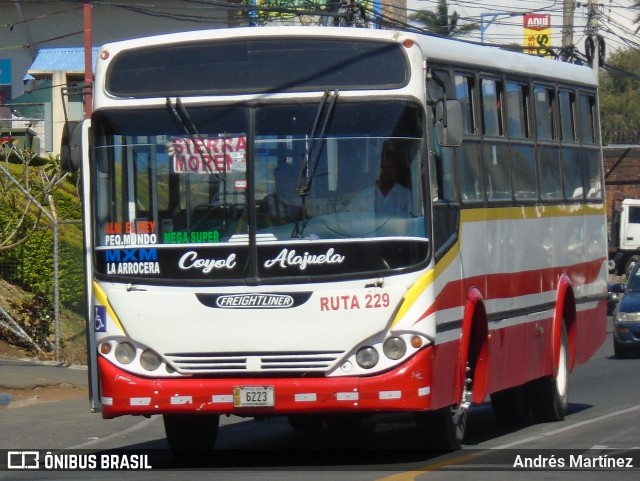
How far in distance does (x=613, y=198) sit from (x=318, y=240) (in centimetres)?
4296

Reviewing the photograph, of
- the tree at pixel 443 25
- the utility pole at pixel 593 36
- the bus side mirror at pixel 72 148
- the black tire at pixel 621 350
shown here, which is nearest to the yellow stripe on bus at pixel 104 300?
the bus side mirror at pixel 72 148

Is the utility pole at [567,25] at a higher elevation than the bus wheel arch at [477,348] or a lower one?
higher

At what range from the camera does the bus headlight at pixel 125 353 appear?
9547 mm

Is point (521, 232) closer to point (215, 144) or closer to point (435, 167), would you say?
point (435, 167)

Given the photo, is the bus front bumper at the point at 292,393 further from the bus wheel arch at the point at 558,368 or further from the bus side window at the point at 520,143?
the bus wheel arch at the point at 558,368

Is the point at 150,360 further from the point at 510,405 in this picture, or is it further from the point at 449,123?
the point at 510,405

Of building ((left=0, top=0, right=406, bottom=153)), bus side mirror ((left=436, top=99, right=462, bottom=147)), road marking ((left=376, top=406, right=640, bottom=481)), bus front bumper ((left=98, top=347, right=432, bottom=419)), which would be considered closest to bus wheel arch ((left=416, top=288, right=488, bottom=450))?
road marking ((left=376, top=406, right=640, bottom=481))

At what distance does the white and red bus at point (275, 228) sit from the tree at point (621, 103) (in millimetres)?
69070

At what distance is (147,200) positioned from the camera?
9625 millimetres

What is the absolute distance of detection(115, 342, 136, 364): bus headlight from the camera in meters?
9.55

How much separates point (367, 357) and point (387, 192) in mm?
1160

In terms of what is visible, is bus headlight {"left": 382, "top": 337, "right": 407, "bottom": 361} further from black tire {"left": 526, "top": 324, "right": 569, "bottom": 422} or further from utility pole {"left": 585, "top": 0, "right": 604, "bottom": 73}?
utility pole {"left": 585, "top": 0, "right": 604, "bottom": 73}

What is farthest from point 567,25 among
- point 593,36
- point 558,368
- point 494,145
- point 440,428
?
point 440,428

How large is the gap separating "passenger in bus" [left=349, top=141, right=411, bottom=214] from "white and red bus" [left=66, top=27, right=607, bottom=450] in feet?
0.03
